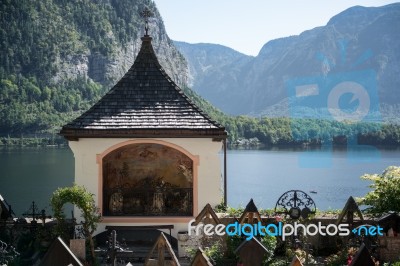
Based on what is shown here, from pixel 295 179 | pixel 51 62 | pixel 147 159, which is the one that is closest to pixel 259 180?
pixel 295 179

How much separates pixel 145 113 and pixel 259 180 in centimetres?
4255

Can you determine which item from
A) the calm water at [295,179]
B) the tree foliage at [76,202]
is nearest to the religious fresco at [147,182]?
the tree foliage at [76,202]

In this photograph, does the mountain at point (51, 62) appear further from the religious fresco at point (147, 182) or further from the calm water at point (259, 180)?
the religious fresco at point (147, 182)

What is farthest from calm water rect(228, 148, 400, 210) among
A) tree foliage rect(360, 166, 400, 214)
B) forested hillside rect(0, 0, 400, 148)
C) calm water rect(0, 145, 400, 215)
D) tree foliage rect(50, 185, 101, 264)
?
forested hillside rect(0, 0, 400, 148)

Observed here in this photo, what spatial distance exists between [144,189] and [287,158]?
75395 mm

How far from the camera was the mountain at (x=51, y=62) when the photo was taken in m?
136

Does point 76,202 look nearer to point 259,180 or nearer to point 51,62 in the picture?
point 259,180

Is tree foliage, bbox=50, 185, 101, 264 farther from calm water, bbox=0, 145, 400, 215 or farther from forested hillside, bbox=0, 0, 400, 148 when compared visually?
forested hillside, bbox=0, 0, 400, 148

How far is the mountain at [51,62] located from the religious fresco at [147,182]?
11243 centimetres

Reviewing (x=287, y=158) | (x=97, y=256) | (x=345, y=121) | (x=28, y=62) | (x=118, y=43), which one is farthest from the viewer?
(x=118, y=43)

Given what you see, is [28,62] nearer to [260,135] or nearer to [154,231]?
[260,135]

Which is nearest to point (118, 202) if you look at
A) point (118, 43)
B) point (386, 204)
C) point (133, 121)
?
point (133, 121)

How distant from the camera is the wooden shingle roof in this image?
1549 cm

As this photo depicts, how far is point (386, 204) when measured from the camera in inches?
590
